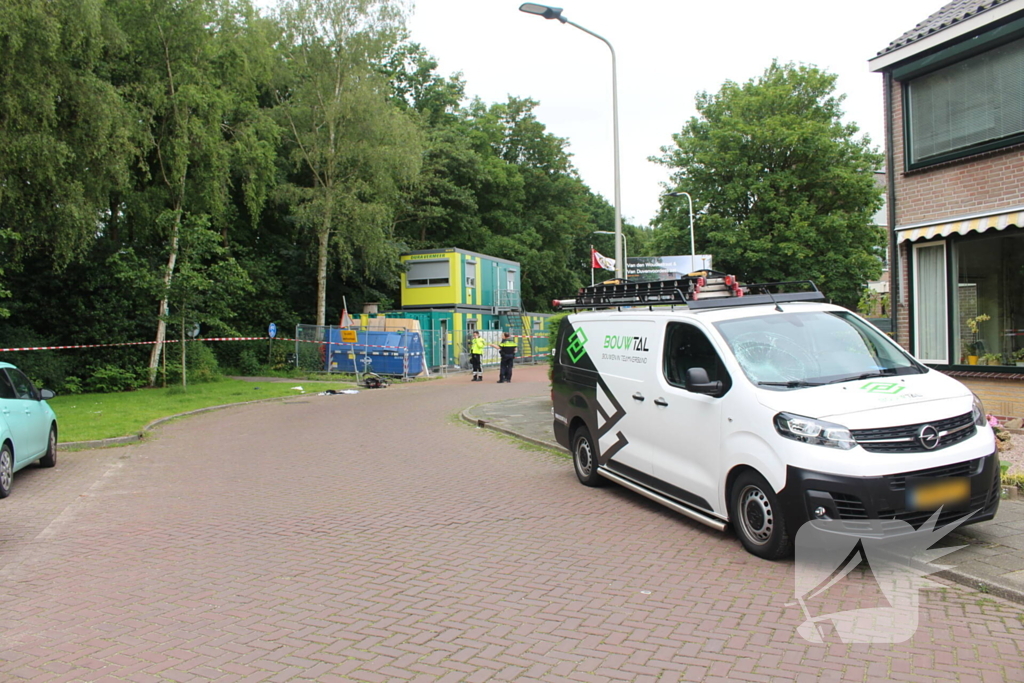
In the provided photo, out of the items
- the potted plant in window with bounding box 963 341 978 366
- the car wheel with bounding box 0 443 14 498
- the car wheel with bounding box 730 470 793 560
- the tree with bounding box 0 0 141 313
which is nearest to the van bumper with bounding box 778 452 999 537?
the car wheel with bounding box 730 470 793 560

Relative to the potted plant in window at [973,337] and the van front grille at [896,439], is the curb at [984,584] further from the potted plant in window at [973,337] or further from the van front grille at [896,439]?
the potted plant in window at [973,337]

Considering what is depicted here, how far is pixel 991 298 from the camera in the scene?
10.9 meters

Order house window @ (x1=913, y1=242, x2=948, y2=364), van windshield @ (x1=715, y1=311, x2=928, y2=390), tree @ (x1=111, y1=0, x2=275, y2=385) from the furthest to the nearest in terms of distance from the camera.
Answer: tree @ (x1=111, y1=0, x2=275, y2=385) → house window @ (x1=913, y1=242, x2=948, y2=364) → van windshield @ (x1=715, y1=311, x2=928, y2=390)

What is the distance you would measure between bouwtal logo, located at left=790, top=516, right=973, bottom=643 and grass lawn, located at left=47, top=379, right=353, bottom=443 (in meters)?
12.0

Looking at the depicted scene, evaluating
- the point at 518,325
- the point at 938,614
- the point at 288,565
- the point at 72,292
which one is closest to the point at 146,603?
the point at 288,565

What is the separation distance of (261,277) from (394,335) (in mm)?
9120

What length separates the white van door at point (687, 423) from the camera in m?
6.02

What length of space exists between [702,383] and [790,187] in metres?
31.2

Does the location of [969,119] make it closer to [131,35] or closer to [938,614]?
[938,614]

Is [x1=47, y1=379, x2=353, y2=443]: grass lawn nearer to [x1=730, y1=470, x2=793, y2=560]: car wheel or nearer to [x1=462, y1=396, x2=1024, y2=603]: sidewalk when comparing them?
[x1=730, y1=470, x2=793, y2=560]: car wheel

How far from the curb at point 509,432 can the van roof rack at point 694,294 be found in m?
2.81

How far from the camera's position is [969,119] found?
11.0 meters

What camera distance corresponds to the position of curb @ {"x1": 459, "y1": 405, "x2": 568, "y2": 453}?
37.8 ft

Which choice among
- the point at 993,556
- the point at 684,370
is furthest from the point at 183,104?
the point at 993,556
